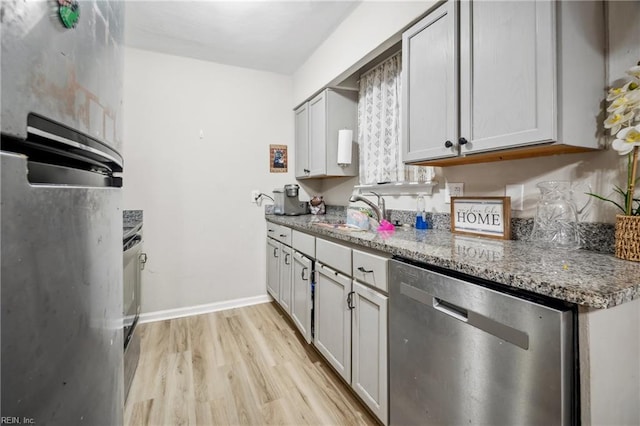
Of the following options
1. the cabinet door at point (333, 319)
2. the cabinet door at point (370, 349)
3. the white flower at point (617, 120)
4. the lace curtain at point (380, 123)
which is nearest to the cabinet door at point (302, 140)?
the lace curtain at point (380, 123)

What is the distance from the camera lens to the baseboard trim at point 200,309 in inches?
103

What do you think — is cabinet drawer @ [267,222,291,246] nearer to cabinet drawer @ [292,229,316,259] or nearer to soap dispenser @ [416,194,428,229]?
cabinet drawer @ [292,229,316,259]

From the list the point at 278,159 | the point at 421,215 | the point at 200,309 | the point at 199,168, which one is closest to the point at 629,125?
the point at 421,215

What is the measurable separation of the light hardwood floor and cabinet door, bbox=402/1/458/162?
4.80 feet

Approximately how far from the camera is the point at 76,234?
1.54 feet

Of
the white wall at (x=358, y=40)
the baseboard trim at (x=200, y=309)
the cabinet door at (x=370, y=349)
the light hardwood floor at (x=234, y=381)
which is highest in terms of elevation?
the white wall at (x=358, y=40)

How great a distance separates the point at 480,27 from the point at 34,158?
1.55 metres

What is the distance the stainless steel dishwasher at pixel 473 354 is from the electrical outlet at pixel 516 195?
699 millimetres

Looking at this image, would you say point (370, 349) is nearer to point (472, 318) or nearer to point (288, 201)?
point (472, 318)

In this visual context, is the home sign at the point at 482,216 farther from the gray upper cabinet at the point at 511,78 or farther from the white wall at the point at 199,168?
the white wall at the point at 199,168

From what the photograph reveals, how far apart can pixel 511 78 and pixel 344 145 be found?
1.49 metres

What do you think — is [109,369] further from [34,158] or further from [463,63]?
[463,63]

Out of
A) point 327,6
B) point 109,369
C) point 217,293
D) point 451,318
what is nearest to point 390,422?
point 451,318

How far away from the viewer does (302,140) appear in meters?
3.02
